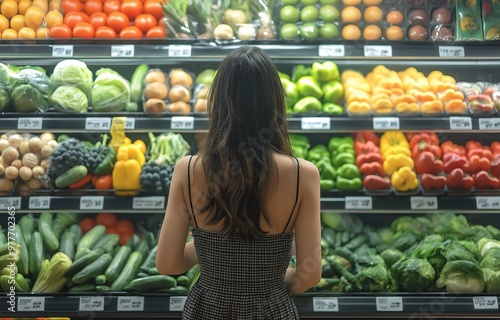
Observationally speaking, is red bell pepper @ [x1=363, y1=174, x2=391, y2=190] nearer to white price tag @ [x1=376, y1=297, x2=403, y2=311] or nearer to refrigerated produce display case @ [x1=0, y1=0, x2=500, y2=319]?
refrigerated produce display case @ [x1=0, y1=0, x2=500, y2=319]

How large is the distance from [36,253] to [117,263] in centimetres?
44

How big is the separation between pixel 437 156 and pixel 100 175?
6.18 ft

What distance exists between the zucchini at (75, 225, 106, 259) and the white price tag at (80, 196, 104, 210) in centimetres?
26

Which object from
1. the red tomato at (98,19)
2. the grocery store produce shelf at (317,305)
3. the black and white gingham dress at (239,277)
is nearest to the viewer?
the black and white gingham dress at (239,277)

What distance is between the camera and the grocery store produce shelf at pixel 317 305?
8.61ft

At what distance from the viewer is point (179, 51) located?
2.86 metres

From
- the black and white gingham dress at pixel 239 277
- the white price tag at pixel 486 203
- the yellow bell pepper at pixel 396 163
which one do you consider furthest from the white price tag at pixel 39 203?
the white price tag at pixel 486 203

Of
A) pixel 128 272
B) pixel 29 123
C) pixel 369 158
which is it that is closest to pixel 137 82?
pixel 29 123

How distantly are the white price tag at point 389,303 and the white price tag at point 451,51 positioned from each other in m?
1.29

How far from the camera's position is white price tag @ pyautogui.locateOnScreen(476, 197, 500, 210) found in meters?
2.79

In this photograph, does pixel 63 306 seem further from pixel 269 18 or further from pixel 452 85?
pixel 452 85

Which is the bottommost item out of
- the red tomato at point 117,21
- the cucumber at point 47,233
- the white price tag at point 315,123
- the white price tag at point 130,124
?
the cucumber at point 47,233

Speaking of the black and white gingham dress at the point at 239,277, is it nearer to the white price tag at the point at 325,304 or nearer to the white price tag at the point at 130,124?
the white price tag at the point at 325,304

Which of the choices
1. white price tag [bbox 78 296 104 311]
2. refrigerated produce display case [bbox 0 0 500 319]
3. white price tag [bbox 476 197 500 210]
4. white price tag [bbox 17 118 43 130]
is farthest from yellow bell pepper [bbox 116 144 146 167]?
white price tag [bbox 476 197 500 210]
